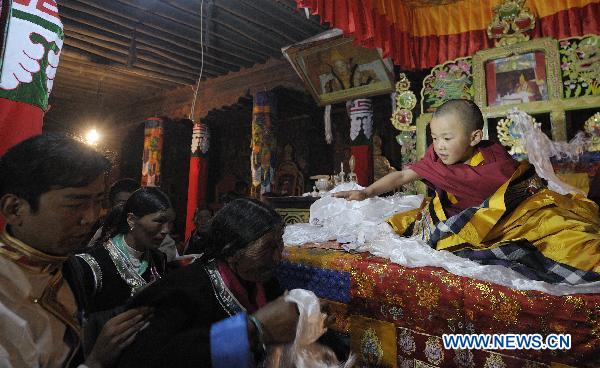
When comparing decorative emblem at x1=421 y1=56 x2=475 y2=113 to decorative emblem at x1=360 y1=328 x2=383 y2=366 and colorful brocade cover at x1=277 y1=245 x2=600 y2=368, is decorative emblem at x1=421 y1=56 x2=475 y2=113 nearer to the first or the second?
colorful brocade cover at x1=277 y1=245 x2=600 y2=368

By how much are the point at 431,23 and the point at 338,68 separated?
Answer: 5.74ft

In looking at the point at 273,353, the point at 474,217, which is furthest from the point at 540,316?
the point at 273,353

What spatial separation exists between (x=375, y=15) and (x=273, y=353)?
145 inches

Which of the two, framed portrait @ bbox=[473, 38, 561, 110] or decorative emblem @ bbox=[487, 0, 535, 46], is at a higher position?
decorative emblem @ bbox=[487, 0, 535, 46]

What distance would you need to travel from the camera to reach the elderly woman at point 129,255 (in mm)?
1721

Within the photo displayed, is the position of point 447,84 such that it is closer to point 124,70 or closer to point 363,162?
point 363,162

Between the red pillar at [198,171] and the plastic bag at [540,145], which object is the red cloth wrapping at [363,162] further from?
the red pillar at [198,171]

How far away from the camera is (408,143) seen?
4594 mm

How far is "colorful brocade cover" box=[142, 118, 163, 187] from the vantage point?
919 centimetres

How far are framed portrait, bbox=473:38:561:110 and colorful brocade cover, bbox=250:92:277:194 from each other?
4206 mm

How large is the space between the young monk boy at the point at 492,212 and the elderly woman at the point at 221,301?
129cm

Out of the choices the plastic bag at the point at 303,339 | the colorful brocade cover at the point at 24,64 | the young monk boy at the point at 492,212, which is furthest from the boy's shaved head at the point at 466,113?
the colorful brocade cover at the point at 24,64

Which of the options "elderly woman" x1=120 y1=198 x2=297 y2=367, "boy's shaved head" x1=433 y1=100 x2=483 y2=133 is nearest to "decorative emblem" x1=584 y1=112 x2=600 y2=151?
"boy's shaved head" x1=433 y1=100 x2=483 y2=133

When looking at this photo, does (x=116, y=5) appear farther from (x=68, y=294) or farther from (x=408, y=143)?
(x=68, y=294)
